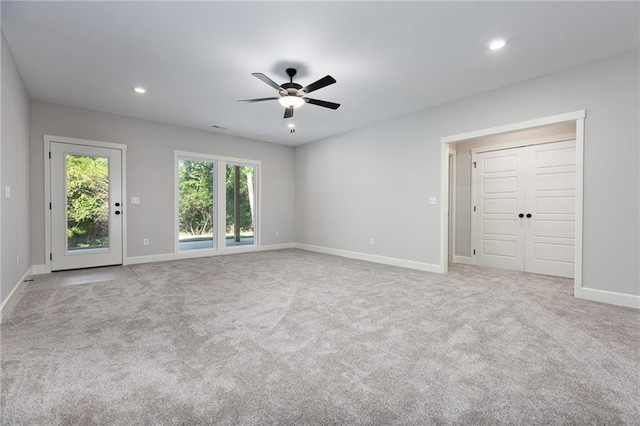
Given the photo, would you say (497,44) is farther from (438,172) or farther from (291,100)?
(291,100)

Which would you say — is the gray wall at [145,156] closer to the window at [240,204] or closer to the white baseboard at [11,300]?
the window at [240,204]

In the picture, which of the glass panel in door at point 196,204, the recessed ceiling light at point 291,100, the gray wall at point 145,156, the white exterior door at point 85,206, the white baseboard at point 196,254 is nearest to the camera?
the recessed ceiling light at point 291,100

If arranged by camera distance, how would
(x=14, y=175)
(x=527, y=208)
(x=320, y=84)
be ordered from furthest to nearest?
(x=527, y=208), (x=14, y=175), (x=320, y=84)

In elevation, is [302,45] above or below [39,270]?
above

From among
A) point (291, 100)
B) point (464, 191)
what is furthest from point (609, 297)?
point (291, 100)

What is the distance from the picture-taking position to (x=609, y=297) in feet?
10.9

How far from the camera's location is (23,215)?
164 inches

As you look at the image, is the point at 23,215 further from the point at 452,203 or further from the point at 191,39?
the point at 452,203

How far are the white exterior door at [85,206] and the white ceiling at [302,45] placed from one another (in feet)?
3.19

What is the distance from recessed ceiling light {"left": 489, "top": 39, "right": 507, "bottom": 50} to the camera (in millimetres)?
3015

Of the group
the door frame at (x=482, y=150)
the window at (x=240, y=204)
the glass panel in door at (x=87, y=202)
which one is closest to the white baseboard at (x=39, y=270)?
the glass panel in door at (x=87, y=202)

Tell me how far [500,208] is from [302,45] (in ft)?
14.7

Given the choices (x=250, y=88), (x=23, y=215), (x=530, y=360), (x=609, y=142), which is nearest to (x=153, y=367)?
(x=530, y=360)

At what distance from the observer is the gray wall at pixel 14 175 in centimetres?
303
